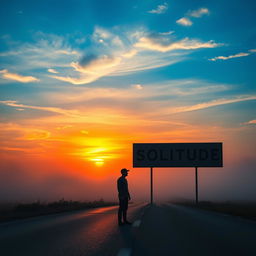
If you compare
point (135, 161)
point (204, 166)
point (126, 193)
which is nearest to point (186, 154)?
point (204, 166)

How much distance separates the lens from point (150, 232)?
9680 mm

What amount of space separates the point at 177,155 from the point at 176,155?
0.50ft

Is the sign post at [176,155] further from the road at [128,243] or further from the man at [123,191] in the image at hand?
the road at [128,243]

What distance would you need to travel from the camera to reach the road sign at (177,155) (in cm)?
4781

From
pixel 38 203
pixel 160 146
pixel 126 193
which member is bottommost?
pixel 38 203

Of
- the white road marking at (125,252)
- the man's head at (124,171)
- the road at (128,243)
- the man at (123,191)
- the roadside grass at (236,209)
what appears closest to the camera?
the white road marking at (125,252)

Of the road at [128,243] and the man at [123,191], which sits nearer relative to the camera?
the road at [128,243]

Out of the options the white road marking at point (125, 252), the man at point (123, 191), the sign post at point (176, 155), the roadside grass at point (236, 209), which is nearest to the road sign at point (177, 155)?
the sign post at point (176, 155)

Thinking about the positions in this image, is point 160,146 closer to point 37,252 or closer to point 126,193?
point 126,193

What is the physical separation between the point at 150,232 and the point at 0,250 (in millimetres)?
4320

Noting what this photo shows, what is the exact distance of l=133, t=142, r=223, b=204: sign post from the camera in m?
47.8

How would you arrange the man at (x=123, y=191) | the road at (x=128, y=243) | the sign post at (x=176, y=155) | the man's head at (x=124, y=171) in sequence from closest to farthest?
1. the road at (x=128, y=243)
2. the man at (x=123, y=191)
3. the man's head at (x=124, y=171)
4. the sign post at (x=176, y=155)

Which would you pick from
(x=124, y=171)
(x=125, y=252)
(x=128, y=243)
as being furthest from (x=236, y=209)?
(x=125, y=252)

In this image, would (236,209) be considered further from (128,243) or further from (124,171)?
(128,243)
